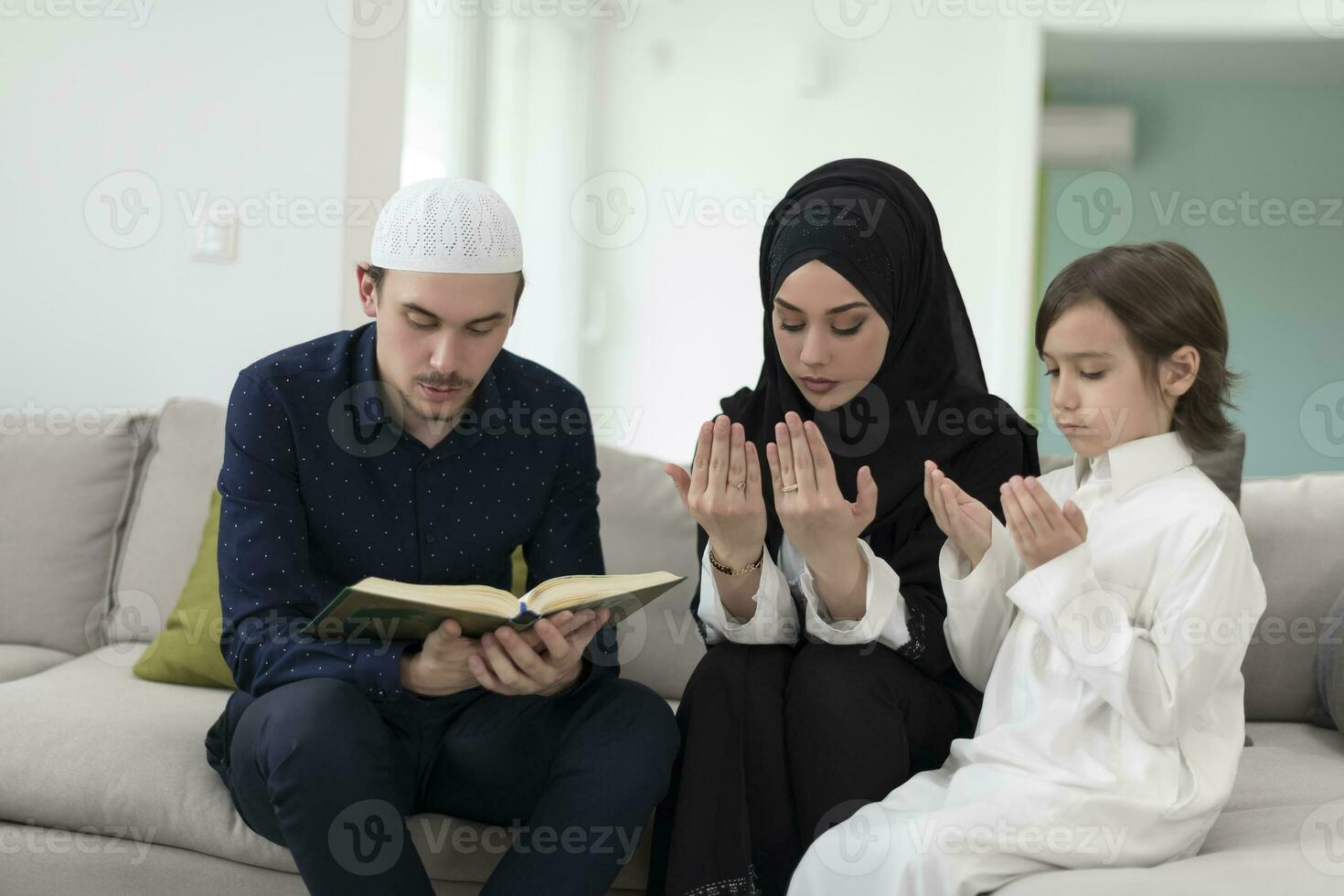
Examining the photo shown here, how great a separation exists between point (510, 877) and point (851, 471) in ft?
2.45

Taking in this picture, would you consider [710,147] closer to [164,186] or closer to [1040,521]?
[164,186]

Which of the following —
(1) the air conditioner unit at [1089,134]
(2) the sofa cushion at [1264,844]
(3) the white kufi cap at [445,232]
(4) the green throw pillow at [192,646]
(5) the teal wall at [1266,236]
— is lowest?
(2) the sofa cushion at [1264,844]

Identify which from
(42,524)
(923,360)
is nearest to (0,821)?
(42,524)

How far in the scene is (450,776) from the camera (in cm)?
163

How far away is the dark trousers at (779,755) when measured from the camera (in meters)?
1.52

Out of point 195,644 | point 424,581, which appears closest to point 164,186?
point 195,644

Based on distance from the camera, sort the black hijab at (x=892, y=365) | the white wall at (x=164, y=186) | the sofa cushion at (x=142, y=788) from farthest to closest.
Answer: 1. the white wall at (x=164, y=186)
2. the black hijab at (x=892, y=365)
3. the sofa cushion at (x=142, y=788)

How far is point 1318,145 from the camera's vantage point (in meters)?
4.23

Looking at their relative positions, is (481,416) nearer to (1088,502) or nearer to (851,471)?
(851,471)

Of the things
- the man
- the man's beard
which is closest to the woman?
the man

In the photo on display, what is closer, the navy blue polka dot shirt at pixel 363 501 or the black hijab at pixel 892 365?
the navy blue polka dot shirt at pixel 363 501

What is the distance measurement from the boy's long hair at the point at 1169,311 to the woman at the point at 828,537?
25 cm

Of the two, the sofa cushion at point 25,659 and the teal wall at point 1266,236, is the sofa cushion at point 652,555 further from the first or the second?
the teal wall at point 1266,236

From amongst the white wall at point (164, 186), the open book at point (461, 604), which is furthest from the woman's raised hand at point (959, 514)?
the white wall at point (164, 186)
